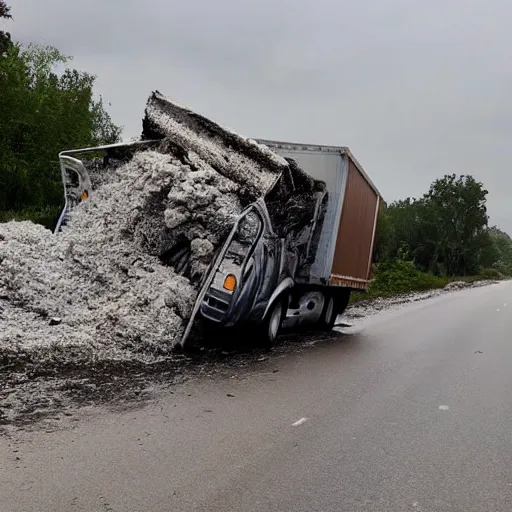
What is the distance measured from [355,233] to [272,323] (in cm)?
391

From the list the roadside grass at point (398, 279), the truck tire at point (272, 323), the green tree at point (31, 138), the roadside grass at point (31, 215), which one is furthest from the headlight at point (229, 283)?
the roadside grass at point (398, 279)

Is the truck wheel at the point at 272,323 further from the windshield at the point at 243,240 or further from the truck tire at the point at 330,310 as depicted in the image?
the truck tire at the point at 330,310

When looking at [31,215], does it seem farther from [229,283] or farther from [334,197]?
[229,283]

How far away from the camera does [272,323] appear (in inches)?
388

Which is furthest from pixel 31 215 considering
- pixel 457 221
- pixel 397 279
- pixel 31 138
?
pixel 457 221

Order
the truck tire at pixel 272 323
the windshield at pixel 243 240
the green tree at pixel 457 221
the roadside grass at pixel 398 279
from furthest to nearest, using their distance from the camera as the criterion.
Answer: the green tree at pixel 457 221
the roadside grass at pixel 398 279
the truck tire at pixel 272 323
the windshield at pixel 243 240

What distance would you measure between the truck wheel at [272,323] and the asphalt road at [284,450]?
1.33m

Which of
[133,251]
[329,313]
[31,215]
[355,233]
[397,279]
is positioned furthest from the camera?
[397,279]

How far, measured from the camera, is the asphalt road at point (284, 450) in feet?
13.2

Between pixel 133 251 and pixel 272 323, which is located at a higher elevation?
pixel 133 251

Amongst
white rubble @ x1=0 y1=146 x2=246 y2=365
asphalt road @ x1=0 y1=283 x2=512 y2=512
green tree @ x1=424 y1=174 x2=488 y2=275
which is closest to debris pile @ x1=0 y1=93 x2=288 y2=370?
white rubble @ x1=0 y1=146 x2=246 y2=365

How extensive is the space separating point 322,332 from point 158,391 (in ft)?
22.2

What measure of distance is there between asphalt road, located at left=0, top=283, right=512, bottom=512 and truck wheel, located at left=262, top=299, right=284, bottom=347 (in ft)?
4.37

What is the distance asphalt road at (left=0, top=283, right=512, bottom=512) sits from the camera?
401 centimetres
